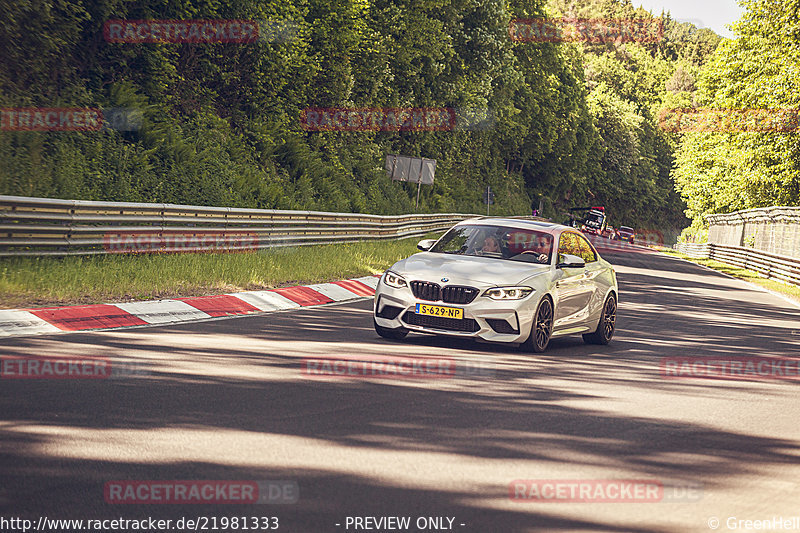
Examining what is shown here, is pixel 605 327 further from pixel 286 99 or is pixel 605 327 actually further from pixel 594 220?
pixel 594 220

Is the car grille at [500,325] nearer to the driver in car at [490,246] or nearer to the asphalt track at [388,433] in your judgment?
the asphalt track at [388,433]

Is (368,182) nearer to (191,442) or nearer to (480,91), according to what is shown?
(480,91)

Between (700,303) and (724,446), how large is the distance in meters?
15.9

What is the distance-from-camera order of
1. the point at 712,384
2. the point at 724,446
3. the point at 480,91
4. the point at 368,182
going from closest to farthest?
the point at 724,446, the point at 712,384, the point at 368,182, the point at 480,91

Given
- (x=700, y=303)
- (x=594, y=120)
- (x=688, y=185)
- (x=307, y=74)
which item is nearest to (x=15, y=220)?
(x=700, y=303)

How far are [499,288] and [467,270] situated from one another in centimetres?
50

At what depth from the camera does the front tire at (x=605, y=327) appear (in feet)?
42.3

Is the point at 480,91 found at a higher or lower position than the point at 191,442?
higher

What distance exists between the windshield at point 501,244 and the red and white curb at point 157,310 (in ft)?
11.1

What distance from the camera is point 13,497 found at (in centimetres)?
469

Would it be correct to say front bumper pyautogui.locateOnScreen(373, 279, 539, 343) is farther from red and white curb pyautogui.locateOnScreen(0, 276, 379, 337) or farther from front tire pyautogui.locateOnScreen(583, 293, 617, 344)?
red and white curb pyautogui.locateOnScreen(0, 276, 379, 337)

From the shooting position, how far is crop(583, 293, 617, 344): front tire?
1288 centimetres

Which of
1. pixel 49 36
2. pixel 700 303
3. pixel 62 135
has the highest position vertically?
pixel 49 36

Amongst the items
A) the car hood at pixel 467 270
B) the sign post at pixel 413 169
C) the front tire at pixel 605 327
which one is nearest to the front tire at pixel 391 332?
the car hood at pixel 467 270
